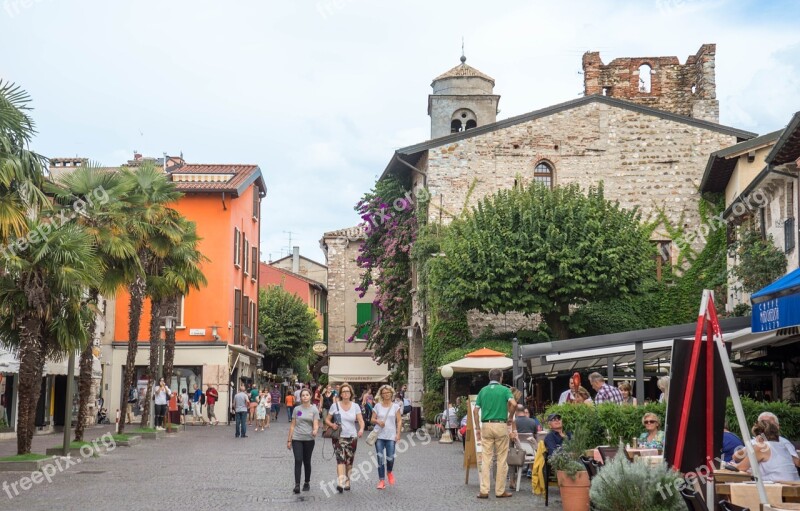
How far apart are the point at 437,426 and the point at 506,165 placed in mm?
9096

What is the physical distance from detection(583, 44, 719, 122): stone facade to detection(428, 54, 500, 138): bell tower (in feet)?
24.1

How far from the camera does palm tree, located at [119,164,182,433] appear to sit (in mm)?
27203

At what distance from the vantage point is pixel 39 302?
18.0m

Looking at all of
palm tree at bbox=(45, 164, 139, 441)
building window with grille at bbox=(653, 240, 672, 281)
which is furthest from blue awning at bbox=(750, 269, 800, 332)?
building window with grille at bbox=(653, 240, 672, 281)

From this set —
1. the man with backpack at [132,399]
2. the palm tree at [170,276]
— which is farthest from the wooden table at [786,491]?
the man with backpack at [132,399]

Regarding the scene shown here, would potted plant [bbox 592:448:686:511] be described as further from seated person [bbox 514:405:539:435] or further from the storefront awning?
the storefront awning

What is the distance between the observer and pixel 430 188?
3412 centimetres

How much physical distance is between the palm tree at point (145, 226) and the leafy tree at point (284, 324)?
1296 inches

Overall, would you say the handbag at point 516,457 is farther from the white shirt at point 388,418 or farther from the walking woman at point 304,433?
the walking woman at point 304,433

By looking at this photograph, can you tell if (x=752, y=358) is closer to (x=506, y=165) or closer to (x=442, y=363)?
(x=442, y=363)

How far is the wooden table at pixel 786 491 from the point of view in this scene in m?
8.85

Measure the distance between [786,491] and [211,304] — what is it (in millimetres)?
35997

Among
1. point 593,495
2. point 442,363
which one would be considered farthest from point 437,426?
point 593,495

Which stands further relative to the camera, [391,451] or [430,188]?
[430,188]
